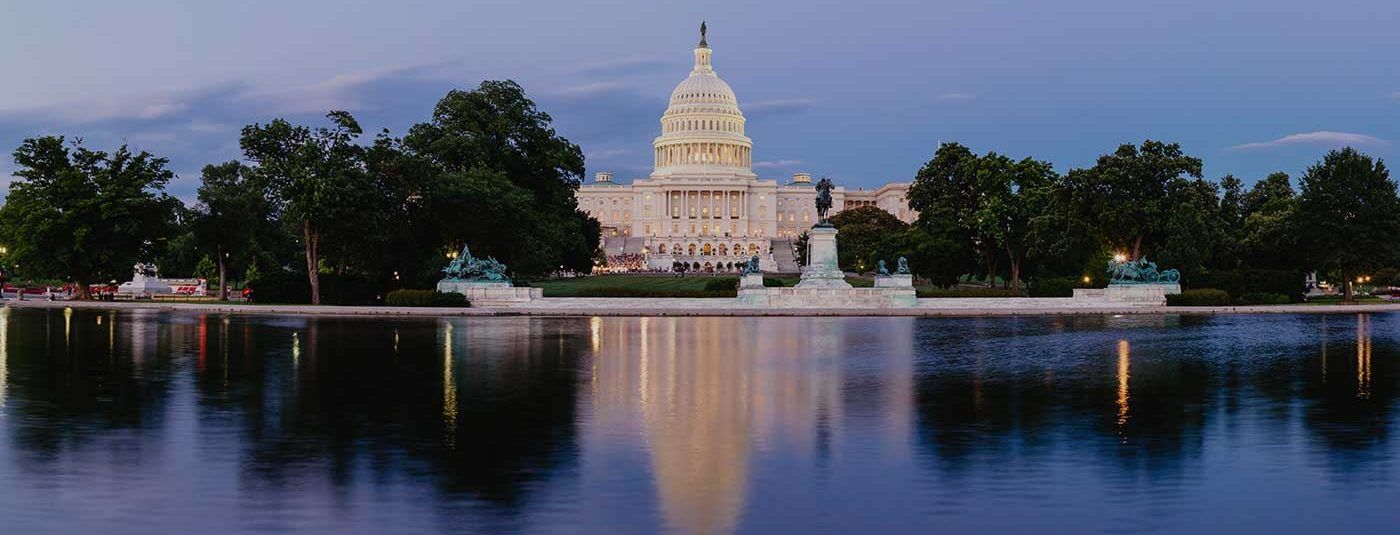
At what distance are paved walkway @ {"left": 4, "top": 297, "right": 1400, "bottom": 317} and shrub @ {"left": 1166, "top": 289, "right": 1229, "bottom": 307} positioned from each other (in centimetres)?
321

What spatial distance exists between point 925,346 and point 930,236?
4260 cm

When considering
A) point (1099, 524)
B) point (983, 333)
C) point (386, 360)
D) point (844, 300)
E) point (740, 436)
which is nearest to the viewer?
point (1099, 524)

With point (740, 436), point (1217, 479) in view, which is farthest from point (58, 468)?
point (1217, 479)

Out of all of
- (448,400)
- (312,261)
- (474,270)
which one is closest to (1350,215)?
(474,270)

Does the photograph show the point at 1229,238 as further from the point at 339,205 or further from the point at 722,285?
the point at 339,205

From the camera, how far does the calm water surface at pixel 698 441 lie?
9.64 m

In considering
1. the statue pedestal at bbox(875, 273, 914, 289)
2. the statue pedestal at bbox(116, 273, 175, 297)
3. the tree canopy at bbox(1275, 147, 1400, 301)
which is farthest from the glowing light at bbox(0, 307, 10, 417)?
the tree canopy at bbox(1275, 147, 1400, 301)

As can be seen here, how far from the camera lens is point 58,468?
11.7 metres

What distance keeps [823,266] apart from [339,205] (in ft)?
74.3

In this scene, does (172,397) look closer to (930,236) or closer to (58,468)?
(58,468)

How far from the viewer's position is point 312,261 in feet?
179

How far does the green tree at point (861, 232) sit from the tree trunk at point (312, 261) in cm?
5358

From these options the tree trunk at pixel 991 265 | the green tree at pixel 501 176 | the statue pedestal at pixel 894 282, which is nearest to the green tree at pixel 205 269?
the green tree at pixel 501 176

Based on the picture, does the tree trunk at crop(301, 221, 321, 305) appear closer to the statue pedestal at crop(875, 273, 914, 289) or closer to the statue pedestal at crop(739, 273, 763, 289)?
the statue pedestal at crop(739, 273, 763, 289)
